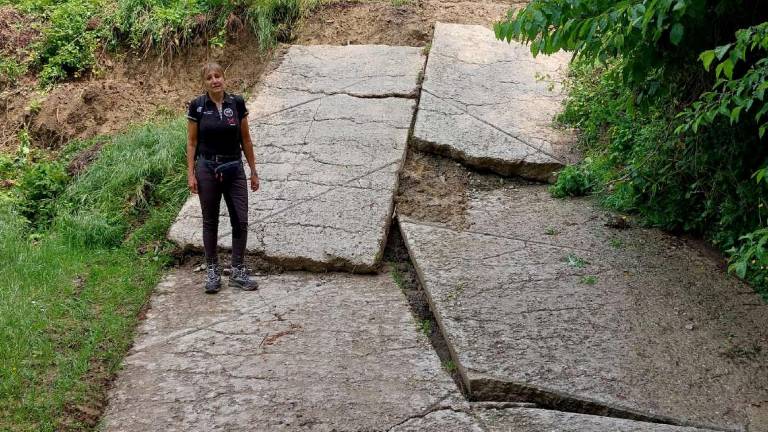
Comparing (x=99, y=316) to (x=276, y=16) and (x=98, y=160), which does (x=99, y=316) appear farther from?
(x=276, y=16)

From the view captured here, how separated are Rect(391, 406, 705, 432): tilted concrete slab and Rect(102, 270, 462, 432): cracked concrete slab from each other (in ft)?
0.32

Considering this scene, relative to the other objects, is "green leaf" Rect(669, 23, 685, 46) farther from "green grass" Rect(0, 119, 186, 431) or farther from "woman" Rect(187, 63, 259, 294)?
"green grass" Rect(0, 119, 186, 431)

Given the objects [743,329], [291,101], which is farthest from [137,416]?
[291,101]

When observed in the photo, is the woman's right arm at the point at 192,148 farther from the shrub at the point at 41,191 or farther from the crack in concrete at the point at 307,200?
the shrub at the point at 41,191

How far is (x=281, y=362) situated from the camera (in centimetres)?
387

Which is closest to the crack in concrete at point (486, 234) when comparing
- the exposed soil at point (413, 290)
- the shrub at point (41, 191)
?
the exposed soil at point (413, 290)

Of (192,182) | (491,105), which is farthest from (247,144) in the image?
(491,105)

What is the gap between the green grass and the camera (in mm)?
3654

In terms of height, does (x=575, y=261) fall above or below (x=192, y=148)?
below

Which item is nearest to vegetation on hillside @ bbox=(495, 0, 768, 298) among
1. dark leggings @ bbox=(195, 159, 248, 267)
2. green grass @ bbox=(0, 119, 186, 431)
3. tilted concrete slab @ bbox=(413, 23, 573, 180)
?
tilted concrete slab @ bbox=(413, 23, 573, 180)

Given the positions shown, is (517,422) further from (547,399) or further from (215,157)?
(215,157)

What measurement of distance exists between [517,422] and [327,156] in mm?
3086

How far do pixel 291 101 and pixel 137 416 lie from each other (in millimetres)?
3848

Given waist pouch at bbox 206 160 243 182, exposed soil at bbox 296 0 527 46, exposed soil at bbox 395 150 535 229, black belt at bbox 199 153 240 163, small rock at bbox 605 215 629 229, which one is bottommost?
exposed soil at bbox 395 150 535 229
